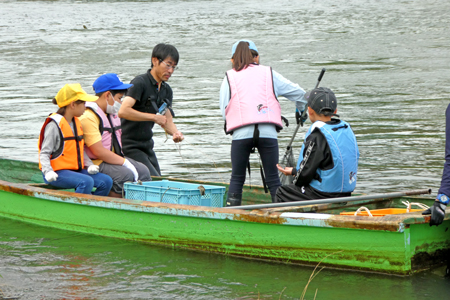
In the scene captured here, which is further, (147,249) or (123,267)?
(147,249)

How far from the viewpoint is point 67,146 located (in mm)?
6445

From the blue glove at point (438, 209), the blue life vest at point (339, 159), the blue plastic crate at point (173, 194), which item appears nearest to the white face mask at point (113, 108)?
the blue plastic crate at point (173, 194)

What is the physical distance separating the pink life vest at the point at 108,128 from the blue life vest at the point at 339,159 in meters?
2.14

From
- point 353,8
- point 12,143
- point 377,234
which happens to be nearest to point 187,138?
Result: point 12,143

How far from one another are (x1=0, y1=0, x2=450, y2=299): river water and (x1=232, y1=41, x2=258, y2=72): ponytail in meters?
1.77

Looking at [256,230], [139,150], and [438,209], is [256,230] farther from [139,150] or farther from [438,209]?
[139,150]

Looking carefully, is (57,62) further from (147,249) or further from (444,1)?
(444,1)

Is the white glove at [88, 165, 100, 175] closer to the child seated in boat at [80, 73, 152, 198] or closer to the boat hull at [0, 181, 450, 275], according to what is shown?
the child seated in boat at [80, 73, 152, 198]

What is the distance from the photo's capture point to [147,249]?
6.41 meters

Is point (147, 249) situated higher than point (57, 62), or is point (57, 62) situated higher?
point (57, 62)

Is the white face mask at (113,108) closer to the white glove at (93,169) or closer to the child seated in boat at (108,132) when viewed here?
the child seated in boat at (108,132)

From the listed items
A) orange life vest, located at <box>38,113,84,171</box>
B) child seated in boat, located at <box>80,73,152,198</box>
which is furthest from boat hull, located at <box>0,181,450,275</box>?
child seated in boat, located at <box>80,73,152,198</box>

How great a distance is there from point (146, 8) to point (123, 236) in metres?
37.6

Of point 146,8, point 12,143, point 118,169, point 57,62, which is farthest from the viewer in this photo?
point 146,8
